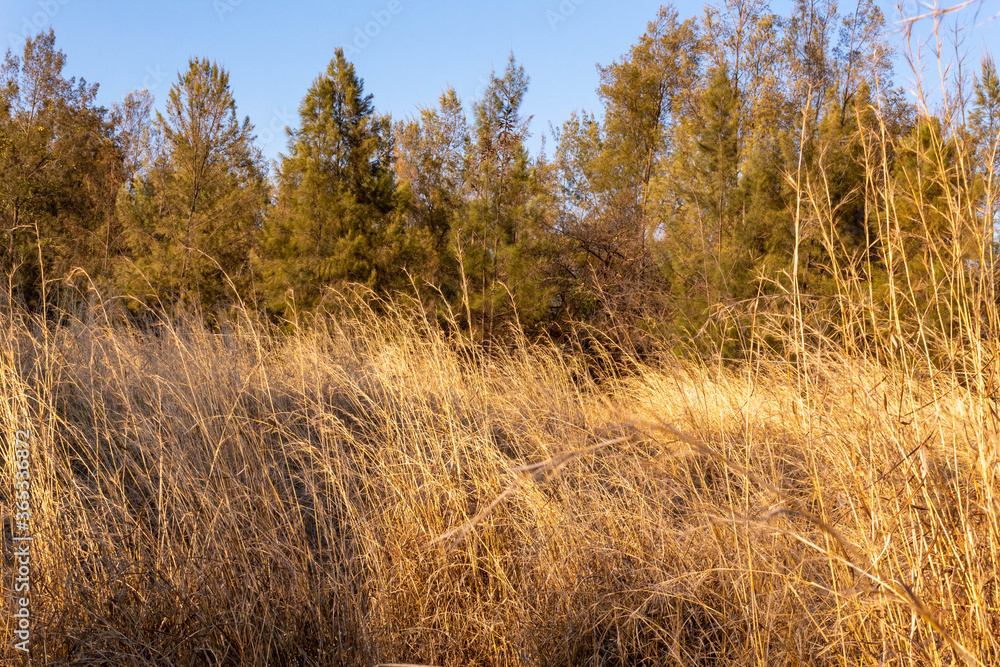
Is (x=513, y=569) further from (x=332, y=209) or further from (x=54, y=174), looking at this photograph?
(x=54, y=174)

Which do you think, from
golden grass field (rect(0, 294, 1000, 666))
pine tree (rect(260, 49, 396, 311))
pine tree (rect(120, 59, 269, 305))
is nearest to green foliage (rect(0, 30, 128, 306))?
pine tree (rect(120, 59, 269, 305))

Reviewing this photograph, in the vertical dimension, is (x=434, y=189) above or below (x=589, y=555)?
above

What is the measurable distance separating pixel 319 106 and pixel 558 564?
9.56 metres

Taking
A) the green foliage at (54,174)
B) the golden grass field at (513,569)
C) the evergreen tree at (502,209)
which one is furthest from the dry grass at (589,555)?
the green foliage at (54,174)

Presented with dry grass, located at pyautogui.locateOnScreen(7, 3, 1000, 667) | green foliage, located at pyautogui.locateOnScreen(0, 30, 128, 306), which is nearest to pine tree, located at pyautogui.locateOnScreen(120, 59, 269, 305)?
green foliage, located at pyautogui.locateOnScreen(0, 30, 128, 306)

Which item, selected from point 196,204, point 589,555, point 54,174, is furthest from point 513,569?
point 54,174

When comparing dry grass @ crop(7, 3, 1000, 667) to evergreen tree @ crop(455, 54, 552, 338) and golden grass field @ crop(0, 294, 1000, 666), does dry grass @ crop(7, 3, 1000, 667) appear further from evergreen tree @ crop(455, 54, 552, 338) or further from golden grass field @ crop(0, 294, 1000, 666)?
evergreen tree @ crop(455, 54, 552, 338)

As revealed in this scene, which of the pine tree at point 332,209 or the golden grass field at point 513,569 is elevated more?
the pine tree at point 332,209

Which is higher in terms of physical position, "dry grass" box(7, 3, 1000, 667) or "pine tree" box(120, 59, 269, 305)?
"pine tree" box(120, 59, 269, 305)

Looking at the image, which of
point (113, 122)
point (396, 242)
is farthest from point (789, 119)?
point (113, 122)

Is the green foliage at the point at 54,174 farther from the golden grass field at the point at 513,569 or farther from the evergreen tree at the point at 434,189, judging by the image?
the golden grass field at the point at 513,569

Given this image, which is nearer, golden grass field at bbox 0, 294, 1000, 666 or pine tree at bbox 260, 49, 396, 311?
golden grass field at bbox 0, 294, 1000, 666

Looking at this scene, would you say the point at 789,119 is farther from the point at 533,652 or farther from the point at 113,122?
the point at 113,122

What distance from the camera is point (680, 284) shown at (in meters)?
8.83
